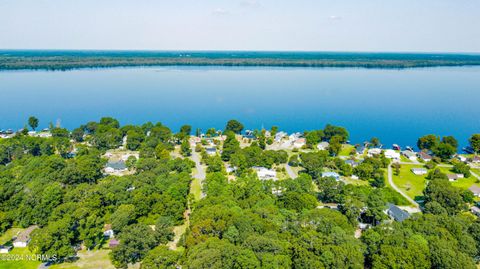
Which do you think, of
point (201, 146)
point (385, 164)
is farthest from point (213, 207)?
point (385, 164)

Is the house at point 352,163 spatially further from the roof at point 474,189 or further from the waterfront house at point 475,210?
the waterfront house at point 475,210

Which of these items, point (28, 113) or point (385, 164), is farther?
point (28, 113)

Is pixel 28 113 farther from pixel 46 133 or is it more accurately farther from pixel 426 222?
pixel 426 222

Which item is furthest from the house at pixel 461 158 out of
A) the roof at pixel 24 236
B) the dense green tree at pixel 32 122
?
the dense green tree at pixel 32 122

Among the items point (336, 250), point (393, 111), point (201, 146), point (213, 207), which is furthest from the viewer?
point (393, 111)

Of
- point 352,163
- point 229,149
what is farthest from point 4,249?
point 352,163

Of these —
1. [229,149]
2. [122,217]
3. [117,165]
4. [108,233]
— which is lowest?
[108,233]

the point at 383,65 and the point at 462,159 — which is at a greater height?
the point at 383,65

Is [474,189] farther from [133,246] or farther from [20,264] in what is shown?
[20,264]
